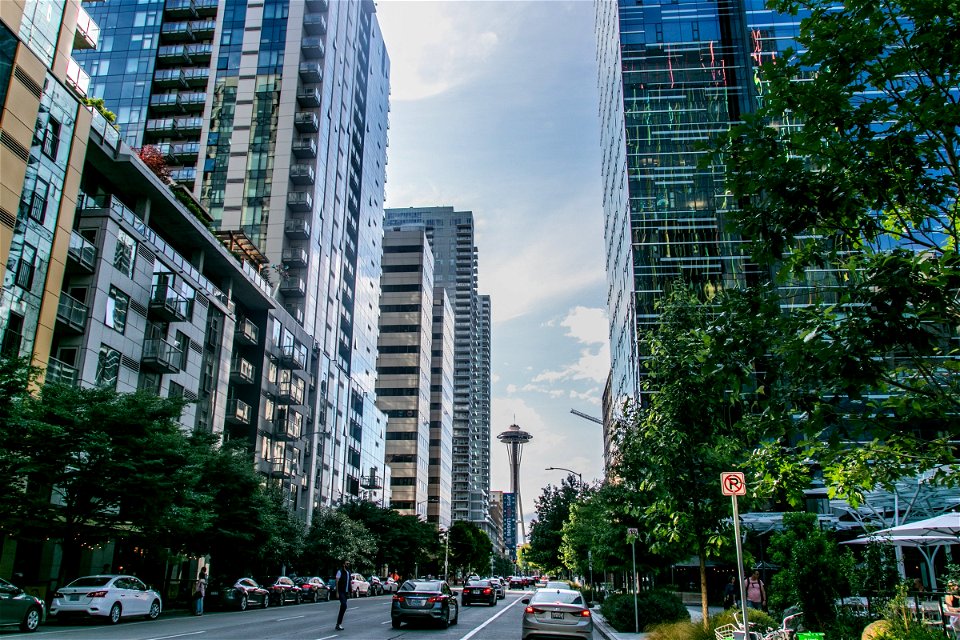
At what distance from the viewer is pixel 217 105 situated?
7650cm

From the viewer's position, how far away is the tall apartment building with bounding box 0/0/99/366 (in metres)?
29.2

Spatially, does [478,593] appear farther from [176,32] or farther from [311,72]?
[176,32]

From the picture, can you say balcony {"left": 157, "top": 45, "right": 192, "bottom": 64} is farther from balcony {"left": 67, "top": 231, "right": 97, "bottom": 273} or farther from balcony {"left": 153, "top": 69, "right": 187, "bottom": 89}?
balcony {"left": 67, "top": 231, "right": 97, "bottom": 273}

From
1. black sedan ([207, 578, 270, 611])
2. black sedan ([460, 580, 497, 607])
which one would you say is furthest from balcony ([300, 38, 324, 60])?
black sedan ([207, 578, 270, 611])

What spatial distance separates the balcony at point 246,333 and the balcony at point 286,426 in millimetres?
6883

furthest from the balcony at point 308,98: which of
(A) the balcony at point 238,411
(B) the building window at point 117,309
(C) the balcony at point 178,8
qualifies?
(B) the building window at point 117,309

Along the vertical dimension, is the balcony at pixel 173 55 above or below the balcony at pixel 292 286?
above

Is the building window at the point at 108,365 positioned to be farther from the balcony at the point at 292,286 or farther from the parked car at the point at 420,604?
the balcony at the point at 292,286

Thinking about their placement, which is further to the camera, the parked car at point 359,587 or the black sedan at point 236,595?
the parked car at point 359,587

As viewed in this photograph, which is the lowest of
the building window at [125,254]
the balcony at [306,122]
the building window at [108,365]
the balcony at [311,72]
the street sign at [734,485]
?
the street sign at [734,485]

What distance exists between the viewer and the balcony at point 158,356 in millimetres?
39781

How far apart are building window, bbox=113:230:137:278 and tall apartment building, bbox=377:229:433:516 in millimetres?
83100

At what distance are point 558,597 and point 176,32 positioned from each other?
265 feet

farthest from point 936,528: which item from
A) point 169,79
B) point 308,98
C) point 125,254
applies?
point 169,79
